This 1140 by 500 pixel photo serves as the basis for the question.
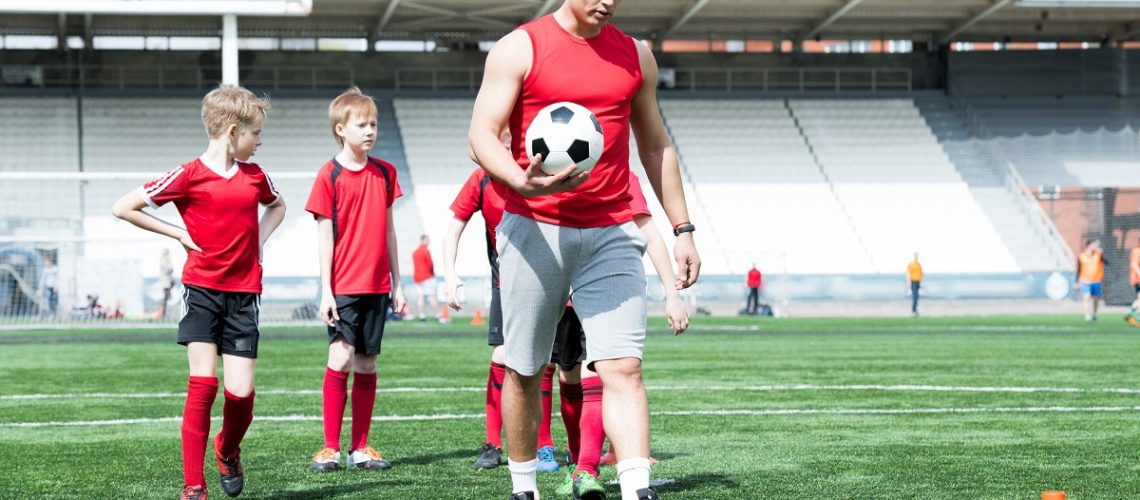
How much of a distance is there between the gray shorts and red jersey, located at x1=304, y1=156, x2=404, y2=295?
1937 mm

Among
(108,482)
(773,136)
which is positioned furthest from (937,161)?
(108,482)

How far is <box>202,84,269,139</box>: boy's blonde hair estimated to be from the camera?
5.54 m

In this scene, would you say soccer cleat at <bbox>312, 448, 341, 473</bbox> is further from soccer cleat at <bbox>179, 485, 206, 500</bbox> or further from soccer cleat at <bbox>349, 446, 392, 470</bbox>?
soccer cleat at <bbox>179, 485, 206, 500</bbox>

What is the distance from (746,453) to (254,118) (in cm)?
295

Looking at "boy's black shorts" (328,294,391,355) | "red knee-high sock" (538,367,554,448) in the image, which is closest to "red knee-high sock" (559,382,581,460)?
"red knee-high sock" (538,367,554,448)

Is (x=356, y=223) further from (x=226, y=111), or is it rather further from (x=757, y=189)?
(x=757, y=189)

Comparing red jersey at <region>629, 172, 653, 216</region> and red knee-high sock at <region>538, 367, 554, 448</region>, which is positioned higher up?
red jersey at <region>629, 172, 653, 216</region>

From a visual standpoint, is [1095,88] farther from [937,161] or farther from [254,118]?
[254,118]

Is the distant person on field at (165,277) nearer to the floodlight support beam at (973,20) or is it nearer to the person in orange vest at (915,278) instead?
the person in orange vest at (915,278)

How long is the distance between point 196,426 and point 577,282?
171cm

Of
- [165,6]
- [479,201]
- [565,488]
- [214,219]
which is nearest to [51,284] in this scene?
[165,6]

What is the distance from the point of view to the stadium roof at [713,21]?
35.3 metres

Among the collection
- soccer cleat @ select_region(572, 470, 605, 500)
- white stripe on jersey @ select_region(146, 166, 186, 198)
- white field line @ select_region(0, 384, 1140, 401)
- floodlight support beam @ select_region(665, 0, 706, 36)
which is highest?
floodlight support beam @ select_region(665, 0, 706, 36)

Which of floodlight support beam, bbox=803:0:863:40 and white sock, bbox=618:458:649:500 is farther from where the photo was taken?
floodlight support beam, bbox=803:0:863:40
